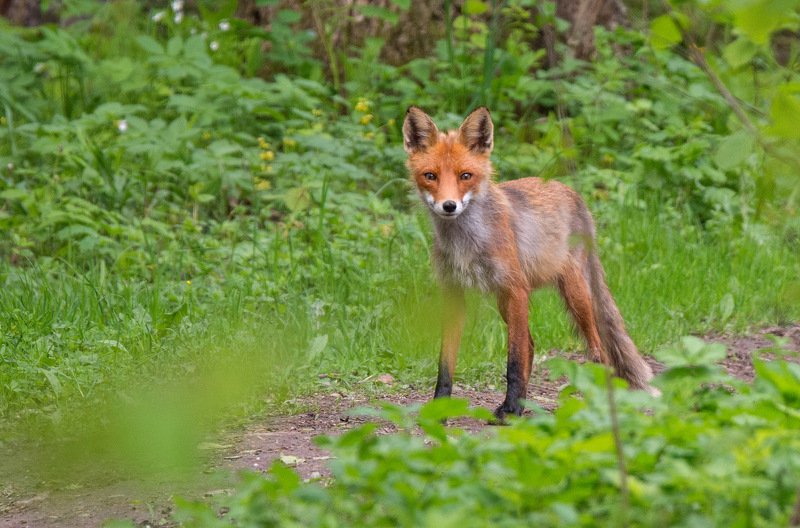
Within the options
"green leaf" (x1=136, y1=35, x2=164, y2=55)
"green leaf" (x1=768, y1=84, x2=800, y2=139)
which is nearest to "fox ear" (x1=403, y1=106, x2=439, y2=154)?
"green leaf" (x1=768, y1=84, x2=800, y2=139)

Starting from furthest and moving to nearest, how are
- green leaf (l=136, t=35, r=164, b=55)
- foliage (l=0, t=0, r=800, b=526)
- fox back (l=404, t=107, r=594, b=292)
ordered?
green leaf (l=136, t=35, r=164, b=55) < fox back (l=404, t=107, r=594, b=292) < foliage (l=0, t=0, r=800, b=526)

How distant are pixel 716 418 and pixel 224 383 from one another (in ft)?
4.60

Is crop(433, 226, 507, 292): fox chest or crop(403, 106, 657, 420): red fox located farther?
crop(433, 226, 507, 292): fox chest

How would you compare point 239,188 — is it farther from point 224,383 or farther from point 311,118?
point 224,383

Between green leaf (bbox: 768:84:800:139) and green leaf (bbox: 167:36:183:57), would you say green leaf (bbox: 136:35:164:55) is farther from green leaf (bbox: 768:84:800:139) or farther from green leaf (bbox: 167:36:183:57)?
green leaf (bbox: 768:84:800:139)

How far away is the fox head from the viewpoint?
5.37m

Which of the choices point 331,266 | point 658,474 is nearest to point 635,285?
point 331,266

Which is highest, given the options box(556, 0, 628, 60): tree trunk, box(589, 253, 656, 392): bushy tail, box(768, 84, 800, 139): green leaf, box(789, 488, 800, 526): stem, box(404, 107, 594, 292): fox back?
box(556, 0, 628, 60): tree trunk

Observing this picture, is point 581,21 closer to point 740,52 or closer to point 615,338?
point 615,338

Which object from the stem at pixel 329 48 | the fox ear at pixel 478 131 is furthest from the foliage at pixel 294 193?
the fox ear at pixel 478 131

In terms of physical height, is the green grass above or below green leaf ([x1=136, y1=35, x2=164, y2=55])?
below

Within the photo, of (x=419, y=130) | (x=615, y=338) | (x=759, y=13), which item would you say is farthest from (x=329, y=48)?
(x=759, y=13)

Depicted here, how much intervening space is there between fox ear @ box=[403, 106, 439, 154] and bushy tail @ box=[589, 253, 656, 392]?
1296 mm

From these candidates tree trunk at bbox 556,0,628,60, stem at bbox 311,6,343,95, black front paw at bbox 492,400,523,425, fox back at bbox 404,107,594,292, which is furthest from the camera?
tree trunk at bbox 556,0,628,60
